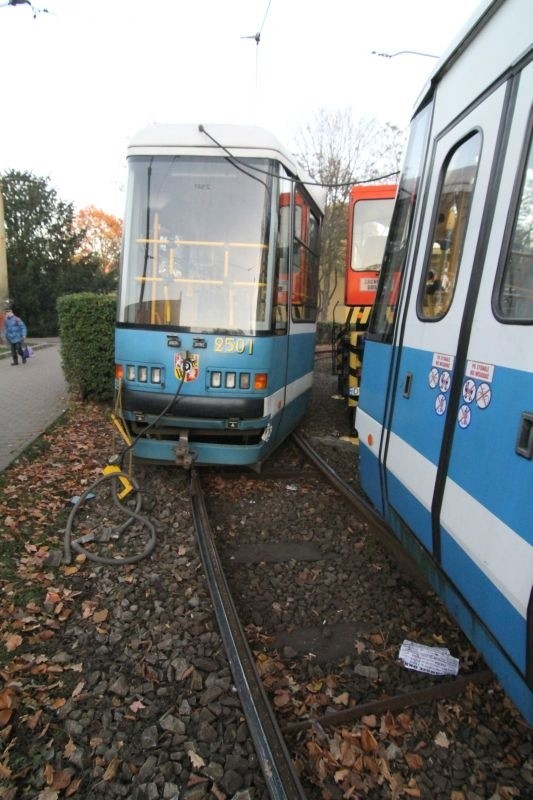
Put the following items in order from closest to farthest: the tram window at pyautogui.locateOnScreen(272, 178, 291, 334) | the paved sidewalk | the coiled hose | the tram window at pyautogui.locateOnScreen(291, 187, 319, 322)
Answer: the coiled hose
the tram window at pyautogui.locateOnScreen(272, 178, 291, 334)
the tram window at pyautogui.locateOnScreen(291, 187, 319, 322)
the paved sidewalk

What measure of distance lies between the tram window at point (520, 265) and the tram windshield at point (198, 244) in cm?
300

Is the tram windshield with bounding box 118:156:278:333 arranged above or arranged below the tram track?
above

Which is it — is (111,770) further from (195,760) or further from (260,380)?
(260,380)

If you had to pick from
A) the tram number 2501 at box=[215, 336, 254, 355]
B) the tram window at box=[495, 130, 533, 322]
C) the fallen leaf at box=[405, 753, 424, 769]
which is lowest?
the fallen leaf at box=[405, 753, 424, 769]

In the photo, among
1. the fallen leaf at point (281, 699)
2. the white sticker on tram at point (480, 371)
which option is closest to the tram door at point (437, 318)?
the white sticker on tram at point (480, 371)

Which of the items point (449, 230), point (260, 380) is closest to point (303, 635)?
point (260, 380)

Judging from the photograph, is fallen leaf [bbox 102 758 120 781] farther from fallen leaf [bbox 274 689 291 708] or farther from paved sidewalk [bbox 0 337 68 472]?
paved sidewalk [bbox 0 337 68 472]

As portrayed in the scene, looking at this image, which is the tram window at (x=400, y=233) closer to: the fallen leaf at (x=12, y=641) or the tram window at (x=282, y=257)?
the tram window at (x=282, y=257)

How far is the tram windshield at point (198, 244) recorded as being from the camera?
4.97 m

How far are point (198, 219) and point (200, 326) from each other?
1.07m

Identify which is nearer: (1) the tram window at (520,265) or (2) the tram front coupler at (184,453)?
(1) the tram window at (520,265)

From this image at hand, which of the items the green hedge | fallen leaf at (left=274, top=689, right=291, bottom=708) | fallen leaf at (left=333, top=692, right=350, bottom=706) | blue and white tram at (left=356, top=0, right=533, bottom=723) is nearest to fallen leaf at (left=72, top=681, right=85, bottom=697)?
Result: fallen leaf at (left=274, top=689, right=291, bottom=708)

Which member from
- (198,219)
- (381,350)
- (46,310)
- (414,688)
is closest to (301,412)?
(198,219)

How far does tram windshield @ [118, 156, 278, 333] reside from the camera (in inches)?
196
